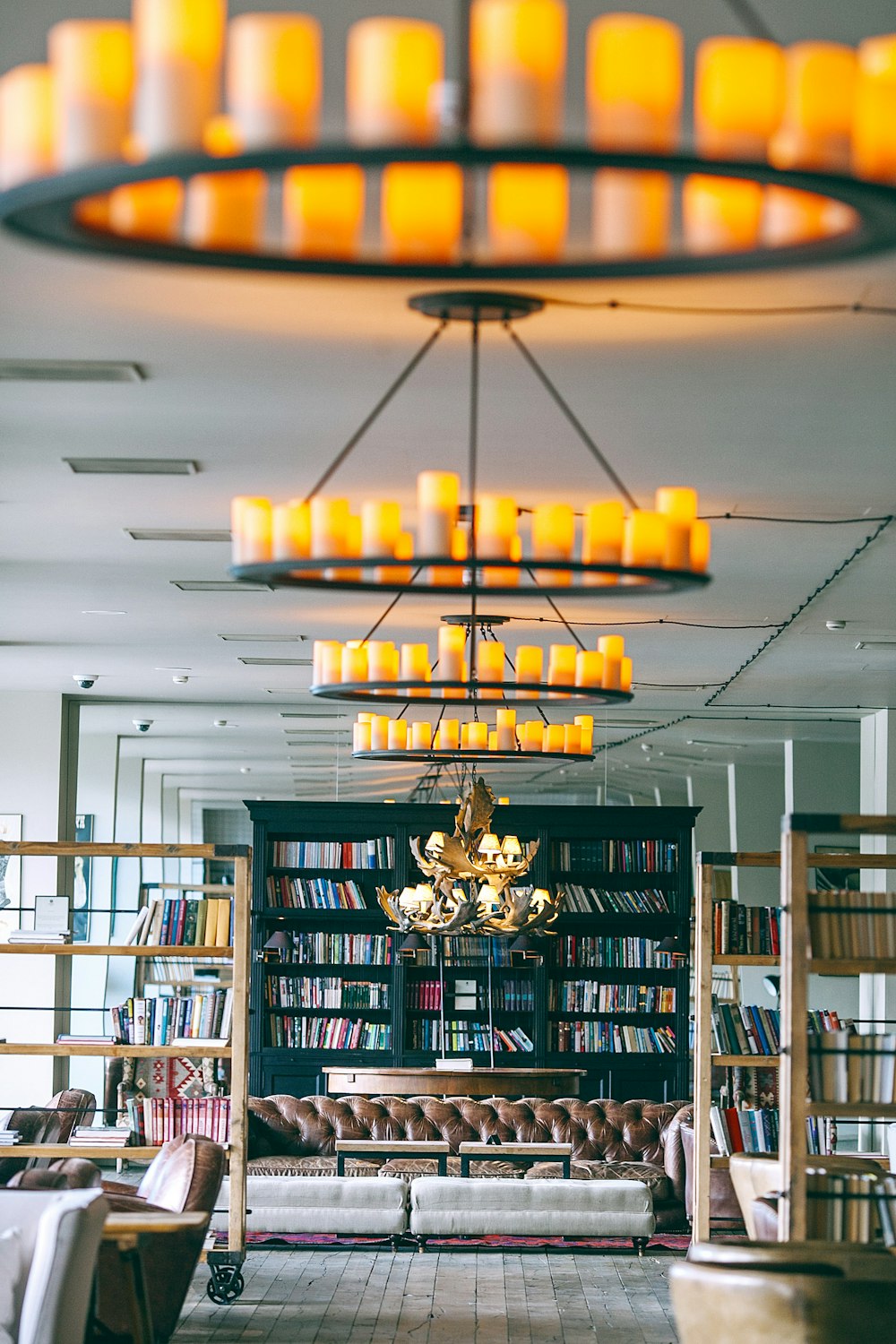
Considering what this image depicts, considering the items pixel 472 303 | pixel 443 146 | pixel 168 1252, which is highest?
pixel 472 303

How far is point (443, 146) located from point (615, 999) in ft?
46.8

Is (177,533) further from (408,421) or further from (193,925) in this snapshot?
(408,421)

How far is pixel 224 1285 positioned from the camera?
9258 mm

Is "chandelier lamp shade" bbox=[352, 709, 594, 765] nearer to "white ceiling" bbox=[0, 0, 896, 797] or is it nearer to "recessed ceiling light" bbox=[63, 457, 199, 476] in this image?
"white ceiling" bbox=[0, 0, 896, 797]

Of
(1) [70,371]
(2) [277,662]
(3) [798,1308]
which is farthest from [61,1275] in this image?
(2) [277,662]

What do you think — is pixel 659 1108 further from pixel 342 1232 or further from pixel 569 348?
pixel 569 348

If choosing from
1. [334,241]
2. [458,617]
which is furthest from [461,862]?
[334,241]

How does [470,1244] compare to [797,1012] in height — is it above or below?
below

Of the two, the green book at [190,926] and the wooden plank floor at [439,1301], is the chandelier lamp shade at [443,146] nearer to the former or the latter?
the green book at [190,926]

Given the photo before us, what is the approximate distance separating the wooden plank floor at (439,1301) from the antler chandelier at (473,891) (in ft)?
8.87

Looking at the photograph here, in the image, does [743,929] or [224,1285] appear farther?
[224,1285]

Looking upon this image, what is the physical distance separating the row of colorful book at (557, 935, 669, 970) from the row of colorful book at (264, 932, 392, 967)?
1.67m

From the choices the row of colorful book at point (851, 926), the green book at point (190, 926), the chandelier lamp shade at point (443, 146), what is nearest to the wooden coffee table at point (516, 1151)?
the green book at point (190, 926)

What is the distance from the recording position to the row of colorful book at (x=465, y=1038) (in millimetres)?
15750
